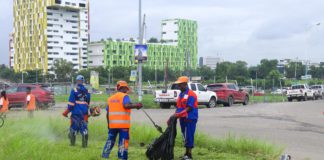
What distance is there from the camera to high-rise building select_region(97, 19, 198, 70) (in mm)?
128375

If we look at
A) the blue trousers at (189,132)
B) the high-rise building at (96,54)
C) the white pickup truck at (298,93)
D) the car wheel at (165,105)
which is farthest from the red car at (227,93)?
the high-rise building at (96,54)

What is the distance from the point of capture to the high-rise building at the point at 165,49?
128 metres

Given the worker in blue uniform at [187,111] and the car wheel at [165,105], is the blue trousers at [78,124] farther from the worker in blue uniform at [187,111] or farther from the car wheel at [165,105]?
the car wheel at [165,105]

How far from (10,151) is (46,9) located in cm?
12212

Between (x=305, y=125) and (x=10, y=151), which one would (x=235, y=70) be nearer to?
(x=305, y=125)

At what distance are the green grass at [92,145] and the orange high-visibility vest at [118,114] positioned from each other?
2.50 ft

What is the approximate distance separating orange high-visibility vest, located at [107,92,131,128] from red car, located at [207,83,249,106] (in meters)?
26.2

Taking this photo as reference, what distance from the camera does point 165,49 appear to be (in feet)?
430

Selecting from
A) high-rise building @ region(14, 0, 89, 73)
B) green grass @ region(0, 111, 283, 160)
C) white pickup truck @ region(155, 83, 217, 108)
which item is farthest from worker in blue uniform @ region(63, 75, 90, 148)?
high-rise building @ region(14, 0, 89, 73)

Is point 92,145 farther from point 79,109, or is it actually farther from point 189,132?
point 189,132

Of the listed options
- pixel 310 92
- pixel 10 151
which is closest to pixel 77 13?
pixel 310 92

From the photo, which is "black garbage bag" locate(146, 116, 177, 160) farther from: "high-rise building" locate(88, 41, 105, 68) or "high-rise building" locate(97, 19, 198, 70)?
"high-rise building" locate(88, 41, 105, 68)

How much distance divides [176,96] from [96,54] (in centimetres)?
10880

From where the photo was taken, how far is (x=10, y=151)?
319 inches
